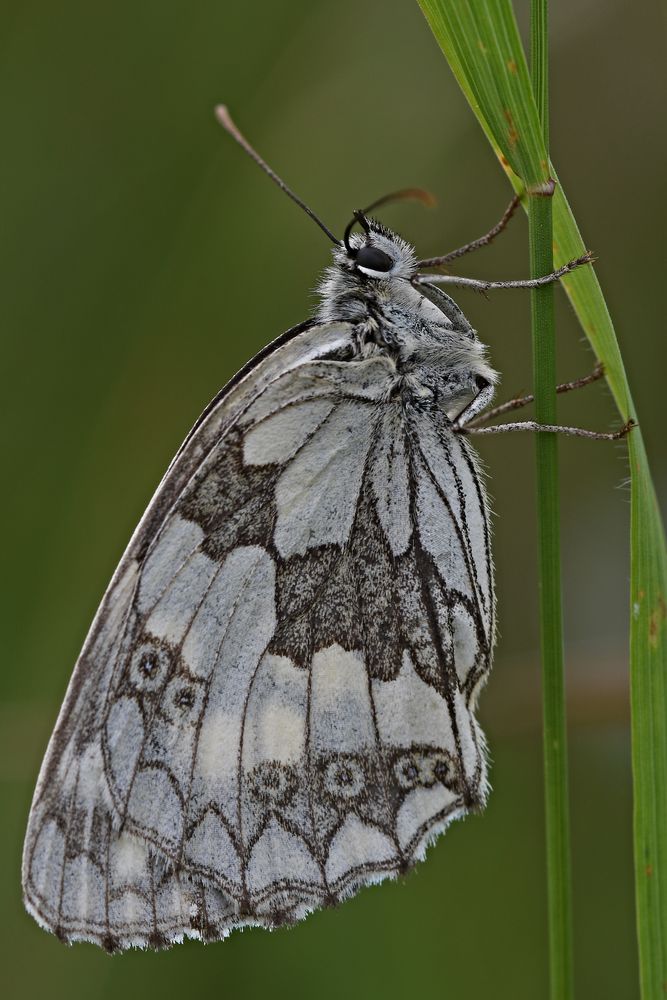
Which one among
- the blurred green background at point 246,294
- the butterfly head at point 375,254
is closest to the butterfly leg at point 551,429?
the butterfly head at point 375,254

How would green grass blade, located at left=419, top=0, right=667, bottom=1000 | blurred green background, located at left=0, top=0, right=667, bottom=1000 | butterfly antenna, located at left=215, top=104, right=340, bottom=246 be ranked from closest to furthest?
1. green grass blade, located at left=419, top=0, right=667, bottom=1000
2. butterfly antenna, located at left=215, top=104, right=340, bottom=246
3. blurred green background, located at left=0, top=0, right=667, bottom=1000

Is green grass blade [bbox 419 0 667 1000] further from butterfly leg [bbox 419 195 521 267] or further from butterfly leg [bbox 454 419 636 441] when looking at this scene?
butterfly leg [bbox 419 195 521 267]

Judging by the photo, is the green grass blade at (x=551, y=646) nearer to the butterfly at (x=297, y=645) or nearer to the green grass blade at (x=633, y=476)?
the green grass blade at (x=633, y=476)

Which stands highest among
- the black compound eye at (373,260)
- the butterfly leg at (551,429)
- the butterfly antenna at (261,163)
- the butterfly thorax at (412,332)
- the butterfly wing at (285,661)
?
the butterfly antenna at (261,163)

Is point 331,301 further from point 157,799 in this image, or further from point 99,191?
point 99,191

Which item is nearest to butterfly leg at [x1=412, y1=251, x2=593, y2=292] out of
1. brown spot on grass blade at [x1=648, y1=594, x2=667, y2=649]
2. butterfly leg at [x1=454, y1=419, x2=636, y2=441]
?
butterfly leg at [x1=454, y1=419, x2=636, y2=441]
